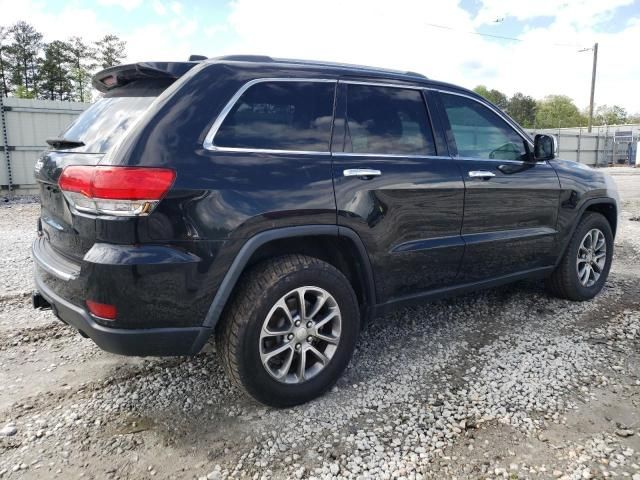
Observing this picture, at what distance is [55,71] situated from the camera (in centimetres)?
4350

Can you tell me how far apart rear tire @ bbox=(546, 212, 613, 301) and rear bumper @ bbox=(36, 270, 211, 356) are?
342 centimetres

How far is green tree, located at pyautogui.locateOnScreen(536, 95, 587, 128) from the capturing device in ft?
230

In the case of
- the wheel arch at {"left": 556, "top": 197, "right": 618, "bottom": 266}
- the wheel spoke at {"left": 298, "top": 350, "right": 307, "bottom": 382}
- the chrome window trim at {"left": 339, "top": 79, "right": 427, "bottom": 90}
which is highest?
the chrome window trim at {"left": 339, "top": 79, "right": 427, "bottom": 90}

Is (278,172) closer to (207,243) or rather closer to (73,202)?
(207,243)

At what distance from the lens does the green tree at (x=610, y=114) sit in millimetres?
72750

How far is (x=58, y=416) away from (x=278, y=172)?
1.80m

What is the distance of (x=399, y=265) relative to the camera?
3109 mm

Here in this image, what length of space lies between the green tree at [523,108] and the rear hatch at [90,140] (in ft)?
270

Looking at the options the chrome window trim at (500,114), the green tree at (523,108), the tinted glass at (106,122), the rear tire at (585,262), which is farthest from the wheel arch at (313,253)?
the green tree at (523,108)

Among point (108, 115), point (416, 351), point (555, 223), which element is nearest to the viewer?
point (108, 115)

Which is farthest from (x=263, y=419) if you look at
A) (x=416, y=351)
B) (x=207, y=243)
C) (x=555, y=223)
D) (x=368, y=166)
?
(x=555, y=223)

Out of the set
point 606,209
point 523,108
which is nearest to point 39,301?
point 606,209

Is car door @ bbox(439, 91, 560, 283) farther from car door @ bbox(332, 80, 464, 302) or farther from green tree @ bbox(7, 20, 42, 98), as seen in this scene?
green tree @ bbox(7, 20, 42, 98)

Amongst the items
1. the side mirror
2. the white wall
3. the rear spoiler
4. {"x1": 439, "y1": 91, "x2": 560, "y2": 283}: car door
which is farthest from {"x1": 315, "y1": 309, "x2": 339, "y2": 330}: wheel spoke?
the white wall
